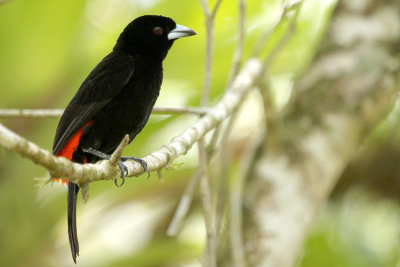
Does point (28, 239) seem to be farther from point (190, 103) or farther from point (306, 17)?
point (306, 17)

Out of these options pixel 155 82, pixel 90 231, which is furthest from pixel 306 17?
pixel 90 231

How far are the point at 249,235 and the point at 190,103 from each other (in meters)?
1.39

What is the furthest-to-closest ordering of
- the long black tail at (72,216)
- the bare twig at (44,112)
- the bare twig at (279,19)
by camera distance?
the bare twig at (279,19) → the long black tail at (72,216) → the bare twig at (44,112)

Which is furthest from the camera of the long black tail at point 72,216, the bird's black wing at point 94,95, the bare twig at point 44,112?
the bird's black wing at point 94,95

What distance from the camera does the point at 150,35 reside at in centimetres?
331

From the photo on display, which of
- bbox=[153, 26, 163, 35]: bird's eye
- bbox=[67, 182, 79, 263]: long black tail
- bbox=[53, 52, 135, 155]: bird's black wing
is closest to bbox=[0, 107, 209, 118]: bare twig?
bbox=[53, 52, 135, 155]: bird's black wing

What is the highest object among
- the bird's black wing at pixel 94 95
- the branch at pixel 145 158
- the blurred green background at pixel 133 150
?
the branch at pixel 145 158

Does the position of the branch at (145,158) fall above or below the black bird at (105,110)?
above

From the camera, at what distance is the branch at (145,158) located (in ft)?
4.33

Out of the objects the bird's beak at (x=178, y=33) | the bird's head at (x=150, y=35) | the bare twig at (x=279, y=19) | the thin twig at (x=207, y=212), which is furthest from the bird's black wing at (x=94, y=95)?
the bare twig at (x=279, y=19)

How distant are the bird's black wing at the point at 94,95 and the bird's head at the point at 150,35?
0.71ft

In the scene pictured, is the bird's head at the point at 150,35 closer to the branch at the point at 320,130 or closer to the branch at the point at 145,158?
the branch at the point at 145,158

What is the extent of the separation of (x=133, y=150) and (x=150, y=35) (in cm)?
80

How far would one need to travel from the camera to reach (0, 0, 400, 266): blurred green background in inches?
138
